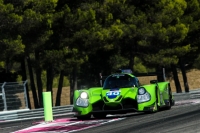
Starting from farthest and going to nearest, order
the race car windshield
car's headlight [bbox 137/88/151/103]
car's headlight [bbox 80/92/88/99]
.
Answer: the race car windshield < car's headlight [bbox 80/92/88/99] < car's headlight [bbox 137/88/151/103]

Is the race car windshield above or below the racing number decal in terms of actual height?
above

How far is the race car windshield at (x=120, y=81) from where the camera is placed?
15.0m

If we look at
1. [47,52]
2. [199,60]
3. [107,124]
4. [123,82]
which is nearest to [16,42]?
[47,52]

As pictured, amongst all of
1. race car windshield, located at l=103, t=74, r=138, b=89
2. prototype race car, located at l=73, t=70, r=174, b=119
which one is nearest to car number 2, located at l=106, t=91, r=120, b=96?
prototype race car, located at l=73, t=70, r=174, b=119

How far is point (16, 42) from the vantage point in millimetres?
26719

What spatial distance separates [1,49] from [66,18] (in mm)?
5327

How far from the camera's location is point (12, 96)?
2150 cm

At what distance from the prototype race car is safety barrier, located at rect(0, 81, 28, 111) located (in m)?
7.22

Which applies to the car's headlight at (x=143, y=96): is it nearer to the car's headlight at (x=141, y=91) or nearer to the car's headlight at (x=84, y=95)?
the car's headlight at (x=141, y=91)

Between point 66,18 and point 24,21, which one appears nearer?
point 24,21

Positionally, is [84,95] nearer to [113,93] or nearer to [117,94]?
[113,93]

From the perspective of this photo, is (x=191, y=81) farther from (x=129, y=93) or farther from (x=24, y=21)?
(x=129, y=93)

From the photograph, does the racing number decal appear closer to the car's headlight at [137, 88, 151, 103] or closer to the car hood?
the car hood

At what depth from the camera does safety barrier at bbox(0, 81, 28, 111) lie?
21.4 meters
